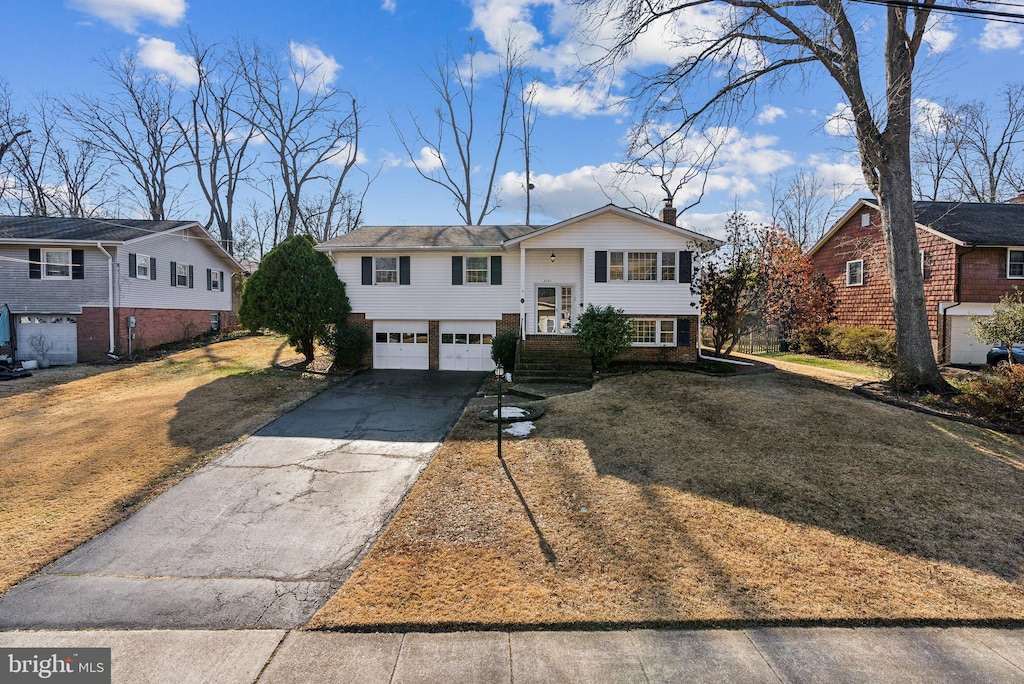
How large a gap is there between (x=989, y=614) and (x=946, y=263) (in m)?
18.3

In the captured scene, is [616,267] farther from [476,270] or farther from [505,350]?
[476,270]

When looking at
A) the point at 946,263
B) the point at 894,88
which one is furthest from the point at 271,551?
the point at 946,263

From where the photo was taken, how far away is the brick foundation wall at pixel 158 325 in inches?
701

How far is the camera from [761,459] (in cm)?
757

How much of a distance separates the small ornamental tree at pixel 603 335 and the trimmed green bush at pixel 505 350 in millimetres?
2281

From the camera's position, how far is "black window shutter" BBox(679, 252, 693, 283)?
15.3 metres

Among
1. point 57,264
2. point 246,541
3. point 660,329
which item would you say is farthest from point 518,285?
point 57,264

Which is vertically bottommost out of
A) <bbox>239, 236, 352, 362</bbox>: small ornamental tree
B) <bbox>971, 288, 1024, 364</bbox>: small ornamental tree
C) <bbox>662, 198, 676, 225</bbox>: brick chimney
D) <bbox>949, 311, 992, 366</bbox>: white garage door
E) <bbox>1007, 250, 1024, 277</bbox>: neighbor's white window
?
<bbox>949, 311, 992, 366</bbox>: white garage door

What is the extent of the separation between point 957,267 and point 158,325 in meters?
32.4

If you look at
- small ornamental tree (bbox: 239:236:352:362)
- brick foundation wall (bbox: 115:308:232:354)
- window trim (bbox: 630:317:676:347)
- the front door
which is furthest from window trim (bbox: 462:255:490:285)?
brick foundation wall (bbox: 115:308:232:354)

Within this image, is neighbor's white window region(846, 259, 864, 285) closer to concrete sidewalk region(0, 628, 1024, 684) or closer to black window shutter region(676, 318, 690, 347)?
black window shutter region(676, 318, 690, 347)

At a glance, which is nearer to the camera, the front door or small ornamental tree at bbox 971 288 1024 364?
small ornamental tree at bbox 971 288 1024 364

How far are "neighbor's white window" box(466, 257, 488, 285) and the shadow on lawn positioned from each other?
797 centimetres

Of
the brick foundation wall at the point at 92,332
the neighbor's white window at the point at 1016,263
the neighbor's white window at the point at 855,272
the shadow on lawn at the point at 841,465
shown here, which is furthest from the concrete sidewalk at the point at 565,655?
the neighbor's white window at the point at 855,272
